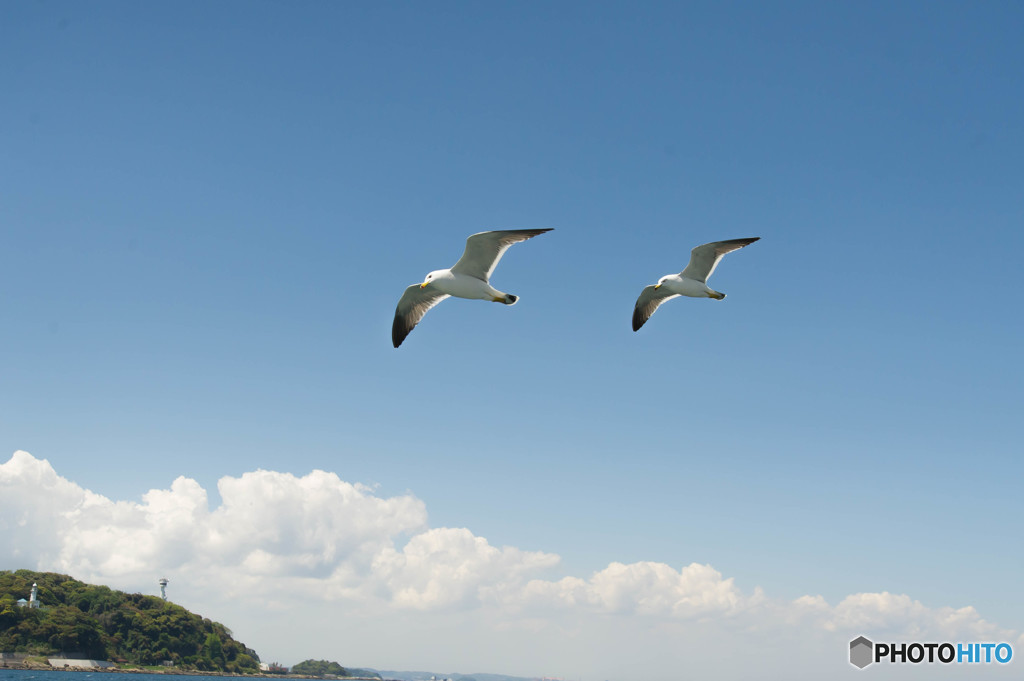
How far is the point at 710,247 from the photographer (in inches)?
1110

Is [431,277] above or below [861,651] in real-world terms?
above

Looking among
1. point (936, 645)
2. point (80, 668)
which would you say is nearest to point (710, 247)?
point (936, 645)

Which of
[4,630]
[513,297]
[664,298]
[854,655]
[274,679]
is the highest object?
[664,298]

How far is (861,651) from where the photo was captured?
40.6 meters

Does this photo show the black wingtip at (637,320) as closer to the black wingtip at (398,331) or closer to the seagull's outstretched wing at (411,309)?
the seagull's outstretched wing at (411,309)

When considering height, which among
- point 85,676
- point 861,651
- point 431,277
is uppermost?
point 431,277

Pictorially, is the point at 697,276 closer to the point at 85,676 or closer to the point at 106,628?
the point at 85,676

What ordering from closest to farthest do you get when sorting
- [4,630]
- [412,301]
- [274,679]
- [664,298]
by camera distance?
[412,301] → [664,298] → [4,630] → [274,679]

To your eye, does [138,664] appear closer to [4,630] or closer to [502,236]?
[4,630]

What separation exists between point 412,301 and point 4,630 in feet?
456

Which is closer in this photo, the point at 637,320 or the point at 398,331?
the point at 398,331

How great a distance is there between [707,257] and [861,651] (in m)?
24.8

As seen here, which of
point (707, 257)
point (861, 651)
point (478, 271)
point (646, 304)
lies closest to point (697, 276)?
point (707, 257)

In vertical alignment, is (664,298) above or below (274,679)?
above
